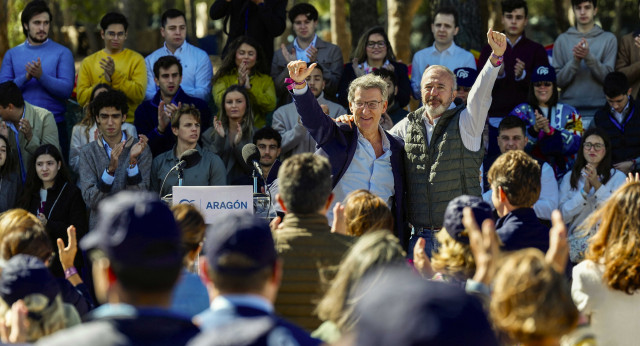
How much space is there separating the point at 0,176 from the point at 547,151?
5217 mm

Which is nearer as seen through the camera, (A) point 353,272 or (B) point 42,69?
(A) point 353,272

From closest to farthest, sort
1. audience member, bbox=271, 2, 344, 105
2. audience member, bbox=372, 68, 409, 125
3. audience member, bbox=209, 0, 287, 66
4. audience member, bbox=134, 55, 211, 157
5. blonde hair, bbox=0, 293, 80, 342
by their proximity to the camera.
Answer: blonde hair, bbox=0, 293, 80, 342 < audience member, bbox=372, 68, 409, 125 < audience member, bbox=134, 55, 211, 157 < audience member, bbox=271, 2, 344, 105 < audience member, bbox=209, 0, 287, 66

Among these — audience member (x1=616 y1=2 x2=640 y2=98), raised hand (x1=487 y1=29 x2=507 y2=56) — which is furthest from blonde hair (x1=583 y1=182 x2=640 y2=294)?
audience member (x1=616 y1=2 x2=640 y2=98)

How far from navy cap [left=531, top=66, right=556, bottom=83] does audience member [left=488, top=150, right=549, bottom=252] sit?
4.68 m

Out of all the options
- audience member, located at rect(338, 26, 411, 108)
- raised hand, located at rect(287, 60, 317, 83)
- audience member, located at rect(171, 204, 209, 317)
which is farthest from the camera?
audience member, located at rect(338, 26, 411, 108)

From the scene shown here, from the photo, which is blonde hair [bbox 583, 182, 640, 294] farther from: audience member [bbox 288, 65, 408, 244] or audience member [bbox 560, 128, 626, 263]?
audience member [bbox 560, 128, 626, 263]

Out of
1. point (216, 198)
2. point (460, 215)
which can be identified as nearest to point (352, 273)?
point (460, 215)

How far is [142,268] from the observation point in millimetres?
2549

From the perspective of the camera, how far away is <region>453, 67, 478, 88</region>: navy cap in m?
9.22

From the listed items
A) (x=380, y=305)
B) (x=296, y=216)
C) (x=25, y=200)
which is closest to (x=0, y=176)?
(x=25, y=200)

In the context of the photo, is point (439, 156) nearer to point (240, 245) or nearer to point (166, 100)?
point (166, 100)

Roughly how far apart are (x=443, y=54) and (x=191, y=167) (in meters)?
3.41

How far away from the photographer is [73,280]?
5.07 metres

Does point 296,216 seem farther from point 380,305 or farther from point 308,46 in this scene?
point 308,46
